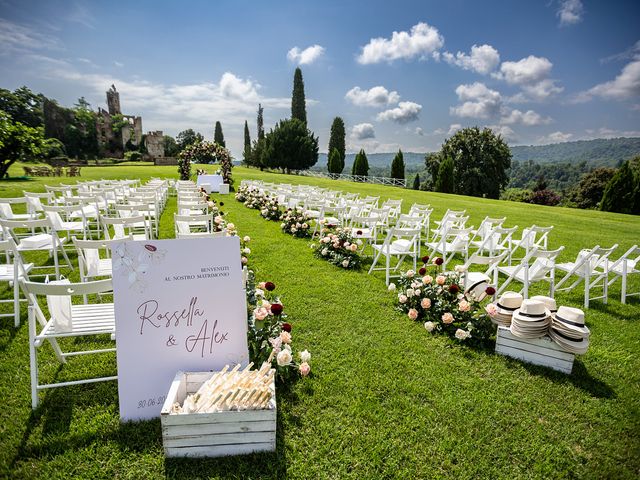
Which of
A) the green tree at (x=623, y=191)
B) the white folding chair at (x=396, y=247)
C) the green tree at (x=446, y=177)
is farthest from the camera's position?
the green tree at (x=446, y=177)

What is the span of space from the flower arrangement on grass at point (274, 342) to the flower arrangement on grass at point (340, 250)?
309 centimetres

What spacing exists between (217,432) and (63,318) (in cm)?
162

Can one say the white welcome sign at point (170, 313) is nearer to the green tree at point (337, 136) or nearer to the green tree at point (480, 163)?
the green tree at point (480, 163)

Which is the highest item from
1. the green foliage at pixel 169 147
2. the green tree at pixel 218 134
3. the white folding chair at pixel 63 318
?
the green tree at pixel 218 134

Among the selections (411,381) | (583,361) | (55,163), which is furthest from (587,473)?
(55,163)

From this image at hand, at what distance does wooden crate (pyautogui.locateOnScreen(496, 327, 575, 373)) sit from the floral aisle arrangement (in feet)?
0.72

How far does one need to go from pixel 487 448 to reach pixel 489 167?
42499mm

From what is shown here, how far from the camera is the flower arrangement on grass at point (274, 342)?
298cm

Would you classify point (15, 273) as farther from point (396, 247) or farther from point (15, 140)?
point (15, 140)

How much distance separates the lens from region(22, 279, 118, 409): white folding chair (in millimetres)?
2496

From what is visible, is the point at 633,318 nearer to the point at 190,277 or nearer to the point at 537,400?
the point at 537,400

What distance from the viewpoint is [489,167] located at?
39.4 meters

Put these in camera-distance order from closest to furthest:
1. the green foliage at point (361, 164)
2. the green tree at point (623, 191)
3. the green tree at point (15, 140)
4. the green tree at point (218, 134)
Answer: the green tree at point (15, 140) < the green tree at point (623, 191) < the green foliage at point (361, 164) < the green tree at point (218, 134)

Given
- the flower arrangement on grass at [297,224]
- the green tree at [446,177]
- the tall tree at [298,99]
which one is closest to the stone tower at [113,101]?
the tall tree at [298,99]
